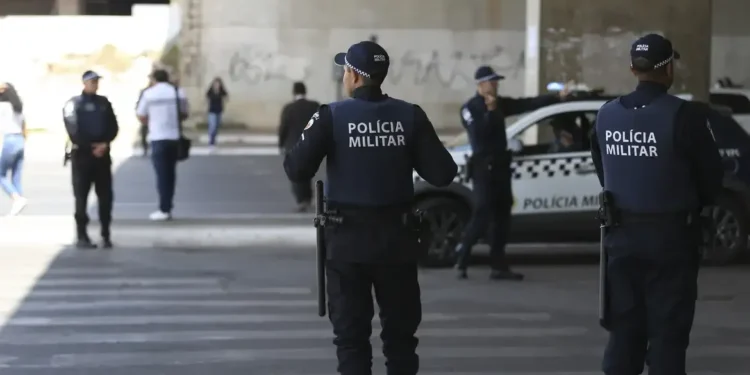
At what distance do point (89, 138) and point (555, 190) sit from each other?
484cm

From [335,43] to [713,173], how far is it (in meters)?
33.1

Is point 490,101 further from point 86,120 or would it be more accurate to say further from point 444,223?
point 86,120

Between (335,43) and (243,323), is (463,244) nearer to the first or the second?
(243,323)

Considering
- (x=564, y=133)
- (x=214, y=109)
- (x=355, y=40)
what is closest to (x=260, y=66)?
(x=355, y=40)

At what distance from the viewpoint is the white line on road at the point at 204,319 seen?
361 inches

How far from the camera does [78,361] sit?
788 centimetres

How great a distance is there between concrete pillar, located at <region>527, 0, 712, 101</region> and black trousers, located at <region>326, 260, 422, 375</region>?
13.5 metres

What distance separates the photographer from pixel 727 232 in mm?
12242

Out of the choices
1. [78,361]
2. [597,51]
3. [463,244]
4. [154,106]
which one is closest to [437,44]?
[597,51]

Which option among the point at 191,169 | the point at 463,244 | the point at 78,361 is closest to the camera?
the point at 78,361

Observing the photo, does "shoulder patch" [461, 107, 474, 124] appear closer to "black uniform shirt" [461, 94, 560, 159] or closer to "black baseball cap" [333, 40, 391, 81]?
"black uniform shirt" [461, 94, 560, 159]

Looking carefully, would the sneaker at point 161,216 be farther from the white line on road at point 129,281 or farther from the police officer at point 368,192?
the police officer at point 368,192

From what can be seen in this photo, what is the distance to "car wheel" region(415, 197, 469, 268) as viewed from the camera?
38.8ft

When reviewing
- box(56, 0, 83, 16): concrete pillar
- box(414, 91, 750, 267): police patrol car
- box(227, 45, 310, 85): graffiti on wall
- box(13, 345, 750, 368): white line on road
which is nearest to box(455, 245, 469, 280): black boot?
box(414, 91, 750, 267): police patrol car
